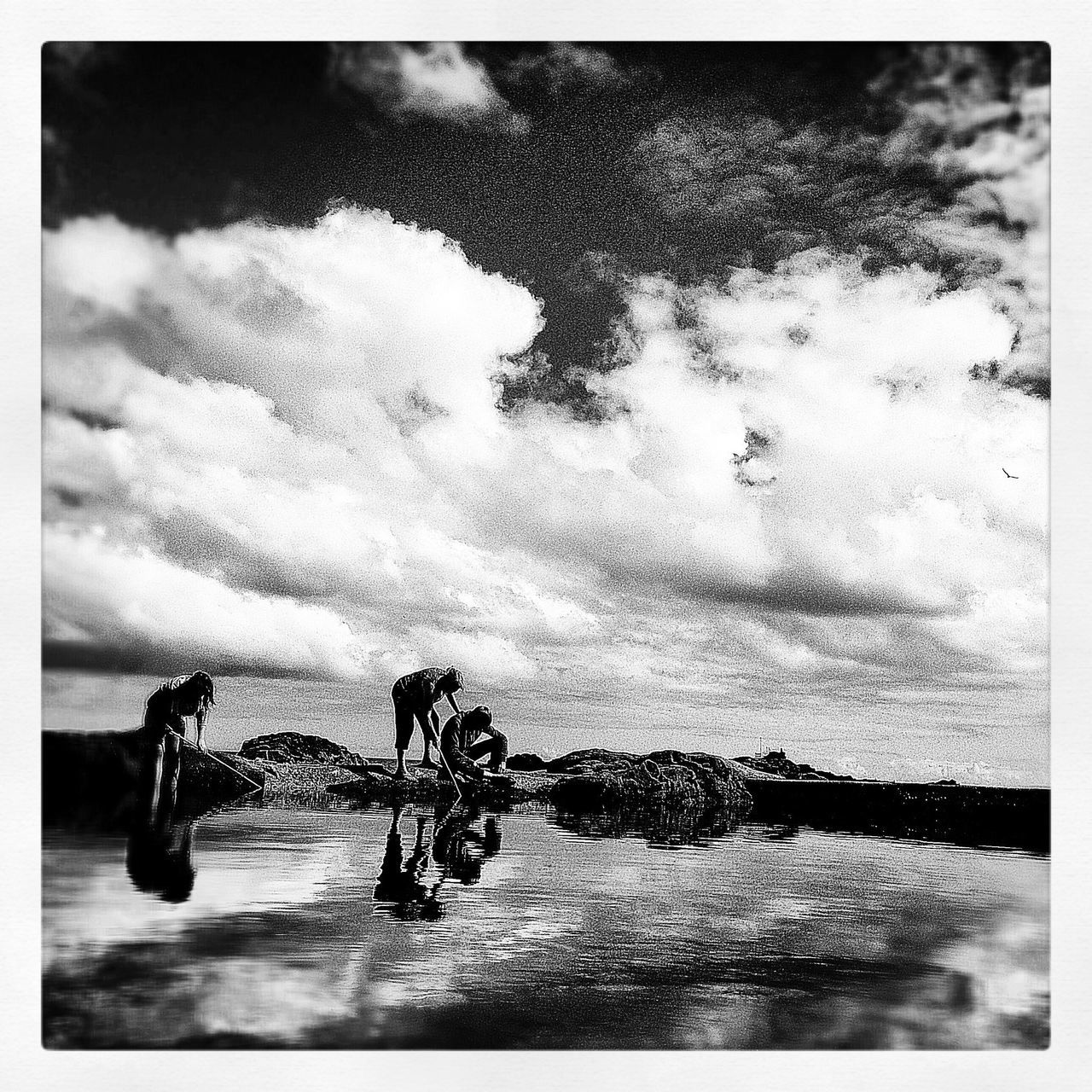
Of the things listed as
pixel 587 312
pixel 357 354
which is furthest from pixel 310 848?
pixel 587 312

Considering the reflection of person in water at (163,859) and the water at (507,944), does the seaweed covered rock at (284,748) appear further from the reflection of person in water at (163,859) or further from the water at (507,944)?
the reflection of person in water at (163,859)

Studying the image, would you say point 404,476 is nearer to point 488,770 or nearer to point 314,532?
point 314,532

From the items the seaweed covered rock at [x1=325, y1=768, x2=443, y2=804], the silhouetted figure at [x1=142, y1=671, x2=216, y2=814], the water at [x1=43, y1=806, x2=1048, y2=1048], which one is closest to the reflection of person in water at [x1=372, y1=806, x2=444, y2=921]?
the water at [x1=43, y1=806, x2=1048, y2=1048]

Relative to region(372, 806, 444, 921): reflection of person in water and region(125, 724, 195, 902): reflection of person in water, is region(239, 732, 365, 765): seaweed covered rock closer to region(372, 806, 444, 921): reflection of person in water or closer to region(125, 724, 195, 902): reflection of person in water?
region(125, 724, 195, 902): reflection of person in water

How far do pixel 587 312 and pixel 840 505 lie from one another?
1.28m

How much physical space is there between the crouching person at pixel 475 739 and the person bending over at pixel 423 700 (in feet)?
0.14

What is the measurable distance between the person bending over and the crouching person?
4 cm

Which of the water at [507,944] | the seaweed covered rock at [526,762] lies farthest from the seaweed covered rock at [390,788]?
the seaweed covered rock at [526,762]

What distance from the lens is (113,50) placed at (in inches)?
182

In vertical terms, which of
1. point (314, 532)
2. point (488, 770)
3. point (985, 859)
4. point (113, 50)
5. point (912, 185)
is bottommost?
point (985, 859)

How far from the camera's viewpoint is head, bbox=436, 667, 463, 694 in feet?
15.7

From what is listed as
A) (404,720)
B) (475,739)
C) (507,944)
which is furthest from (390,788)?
(507,944)
